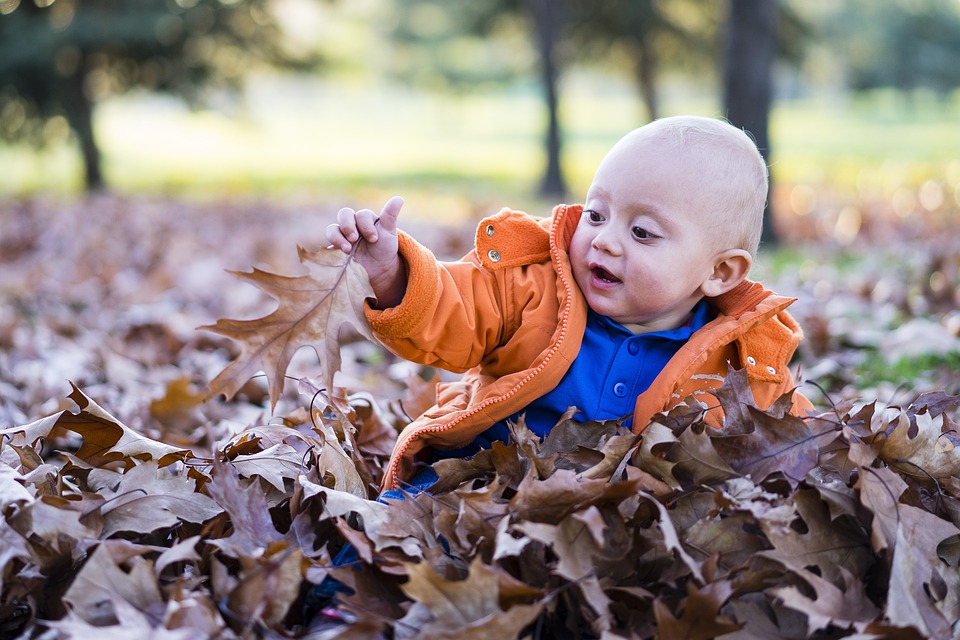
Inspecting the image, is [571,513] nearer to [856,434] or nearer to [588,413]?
[588,413]

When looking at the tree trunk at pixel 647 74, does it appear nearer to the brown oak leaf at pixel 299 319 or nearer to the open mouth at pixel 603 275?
the open mouth at pixel 603 275

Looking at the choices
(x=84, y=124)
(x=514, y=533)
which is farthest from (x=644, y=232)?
(x=84, y=124)

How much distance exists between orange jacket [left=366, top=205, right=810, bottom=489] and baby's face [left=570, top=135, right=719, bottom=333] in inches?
3.6

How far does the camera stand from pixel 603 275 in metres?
2.33

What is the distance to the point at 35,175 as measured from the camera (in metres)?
18.8

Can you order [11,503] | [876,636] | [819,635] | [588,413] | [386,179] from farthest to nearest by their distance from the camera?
[386,179]
[588,413]
[11,503]
[819,635]
[876,636]

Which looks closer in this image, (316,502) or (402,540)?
(402,540)

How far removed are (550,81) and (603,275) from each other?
1247cm

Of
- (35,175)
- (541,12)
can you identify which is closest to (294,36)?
(541,12)

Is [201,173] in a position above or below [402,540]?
below

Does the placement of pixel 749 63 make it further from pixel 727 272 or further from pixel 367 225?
pixel 367 225

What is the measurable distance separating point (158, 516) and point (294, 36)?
50.4 ft

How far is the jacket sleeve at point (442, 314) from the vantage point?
2189mm

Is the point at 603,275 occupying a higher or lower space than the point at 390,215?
lower
